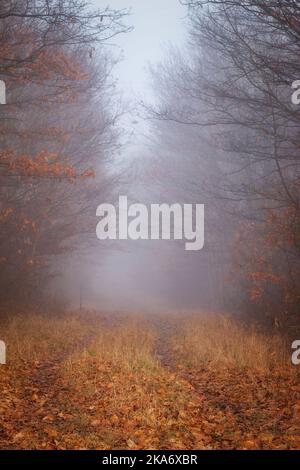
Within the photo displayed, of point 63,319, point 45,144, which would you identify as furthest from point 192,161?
point 63,319

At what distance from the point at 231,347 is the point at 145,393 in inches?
169

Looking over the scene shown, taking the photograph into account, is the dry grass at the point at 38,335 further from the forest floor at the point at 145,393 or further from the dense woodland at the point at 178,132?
the dense woodland at the point at 178,132

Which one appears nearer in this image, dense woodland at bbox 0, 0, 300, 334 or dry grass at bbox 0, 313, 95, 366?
dense woodland at bbox 0, 0, 300, 334

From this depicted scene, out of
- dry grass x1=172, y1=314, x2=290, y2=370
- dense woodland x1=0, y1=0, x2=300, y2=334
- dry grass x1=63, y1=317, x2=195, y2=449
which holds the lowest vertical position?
dry grass x1=63, y1=317, x2=195, y2=449

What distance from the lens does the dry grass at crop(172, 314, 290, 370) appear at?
34.3ft

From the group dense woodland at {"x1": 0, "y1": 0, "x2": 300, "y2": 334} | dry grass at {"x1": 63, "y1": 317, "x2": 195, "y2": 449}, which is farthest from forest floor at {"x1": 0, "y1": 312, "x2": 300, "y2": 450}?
dense woodland at {"x1": 0, "y1": 0, "x2": 300, "y2": 334}

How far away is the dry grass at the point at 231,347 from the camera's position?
10445 millimetres

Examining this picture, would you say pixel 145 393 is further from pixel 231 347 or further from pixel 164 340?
pixel 164 340

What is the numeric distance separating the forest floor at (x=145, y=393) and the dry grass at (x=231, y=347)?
4cm

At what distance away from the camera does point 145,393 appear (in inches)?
324

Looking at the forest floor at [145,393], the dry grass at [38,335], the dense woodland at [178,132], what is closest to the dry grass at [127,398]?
the forest floor at [145,393]

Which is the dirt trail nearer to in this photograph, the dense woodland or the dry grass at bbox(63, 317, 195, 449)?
the dry grass at bbox(63, 317, 195, 449)

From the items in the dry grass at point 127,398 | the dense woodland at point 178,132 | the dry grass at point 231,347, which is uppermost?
the dense woodland at point 178,132

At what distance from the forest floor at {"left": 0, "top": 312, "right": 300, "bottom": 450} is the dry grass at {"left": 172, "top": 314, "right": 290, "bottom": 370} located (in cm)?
4
